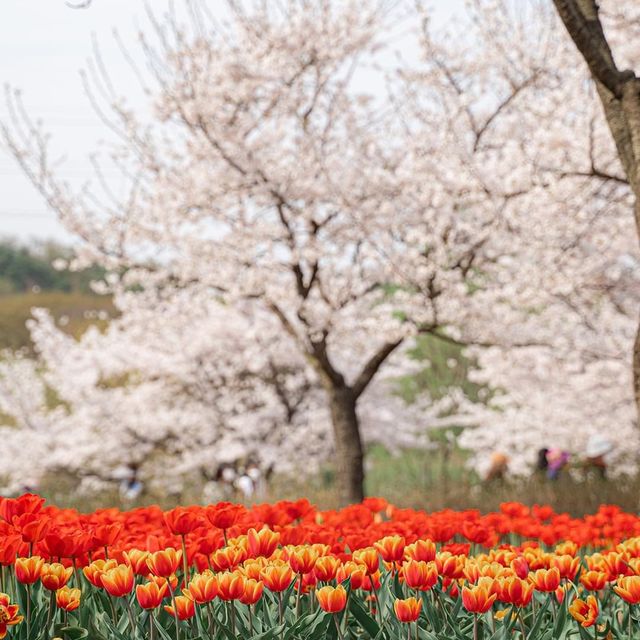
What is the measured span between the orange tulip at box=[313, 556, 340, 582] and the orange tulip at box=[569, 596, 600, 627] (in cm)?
68

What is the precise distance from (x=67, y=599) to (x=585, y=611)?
146cm

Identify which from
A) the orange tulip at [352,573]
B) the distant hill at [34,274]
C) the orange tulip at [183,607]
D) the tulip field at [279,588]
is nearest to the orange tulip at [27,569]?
the tulip field at [279,588]

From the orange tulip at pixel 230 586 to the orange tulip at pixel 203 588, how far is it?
0.04 meters

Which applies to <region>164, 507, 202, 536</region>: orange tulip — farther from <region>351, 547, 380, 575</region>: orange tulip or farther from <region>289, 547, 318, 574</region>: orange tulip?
<region>351, 547, 380, 575</region>: orange tulip

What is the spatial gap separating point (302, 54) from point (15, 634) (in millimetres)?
7419

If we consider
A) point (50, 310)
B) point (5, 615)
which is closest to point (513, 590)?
point (5, 615)

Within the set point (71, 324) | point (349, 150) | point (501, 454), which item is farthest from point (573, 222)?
point (71, 324)

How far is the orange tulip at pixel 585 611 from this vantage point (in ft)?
6.80

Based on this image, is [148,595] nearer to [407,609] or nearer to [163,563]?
[163,563]

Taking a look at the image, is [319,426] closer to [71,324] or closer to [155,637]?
[155,637]

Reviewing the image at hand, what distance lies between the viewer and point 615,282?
365 inches

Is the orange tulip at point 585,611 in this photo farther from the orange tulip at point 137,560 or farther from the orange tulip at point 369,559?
the orange tulip at point 137,560

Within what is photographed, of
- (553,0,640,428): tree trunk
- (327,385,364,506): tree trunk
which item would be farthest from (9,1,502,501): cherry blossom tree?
(553,0,640,428): tree trunk

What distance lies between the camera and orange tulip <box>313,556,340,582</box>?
2041 millimetres
